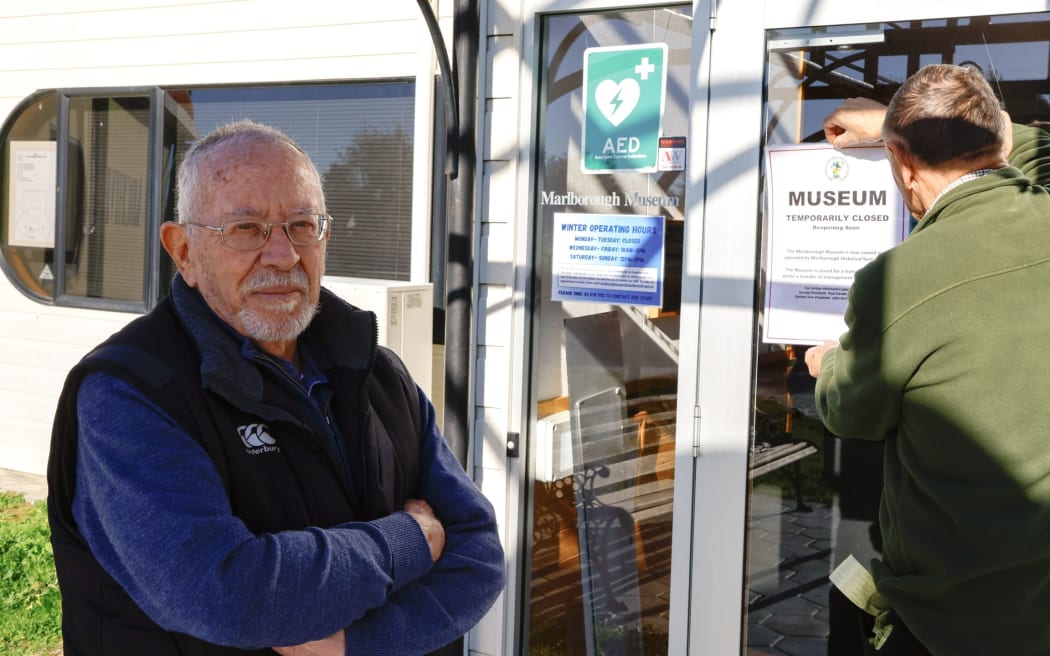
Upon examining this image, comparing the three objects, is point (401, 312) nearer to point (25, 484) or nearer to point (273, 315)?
point (273, 315)

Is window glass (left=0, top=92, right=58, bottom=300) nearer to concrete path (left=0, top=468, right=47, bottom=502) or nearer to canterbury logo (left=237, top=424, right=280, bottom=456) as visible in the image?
concrete path (left=0, top=468, right=47, bottom=502)

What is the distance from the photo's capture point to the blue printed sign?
3.24m

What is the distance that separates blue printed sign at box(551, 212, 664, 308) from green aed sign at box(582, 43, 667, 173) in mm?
185

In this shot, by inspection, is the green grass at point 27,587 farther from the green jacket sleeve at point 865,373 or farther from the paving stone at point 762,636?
the green jacket sleeve at point 865,373

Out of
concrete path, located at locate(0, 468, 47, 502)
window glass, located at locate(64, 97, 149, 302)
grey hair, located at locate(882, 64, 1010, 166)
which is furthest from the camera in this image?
concrete path, located at locate(0, 468, 47, 502)

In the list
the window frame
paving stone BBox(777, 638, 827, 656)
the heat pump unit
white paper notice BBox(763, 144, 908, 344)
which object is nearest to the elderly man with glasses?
white paper notice BBox(763, 144, 908, 344)

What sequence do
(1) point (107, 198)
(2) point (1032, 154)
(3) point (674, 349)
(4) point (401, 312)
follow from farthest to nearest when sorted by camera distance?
(1) point (107, 198) < (4) point (401, 312) < (3) point (674, 349) < (2) point (1032, 154)

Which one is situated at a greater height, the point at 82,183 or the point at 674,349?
the point at 82,183

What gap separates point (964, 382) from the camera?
201 centimetres

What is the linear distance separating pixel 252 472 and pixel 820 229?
1893 mm

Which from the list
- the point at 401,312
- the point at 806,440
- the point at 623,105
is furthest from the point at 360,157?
the point at 806,440

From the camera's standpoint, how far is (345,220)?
579cm

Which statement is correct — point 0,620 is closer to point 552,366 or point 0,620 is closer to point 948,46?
point 552,366

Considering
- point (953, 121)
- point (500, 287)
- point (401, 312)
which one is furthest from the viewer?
point (401, 312)
